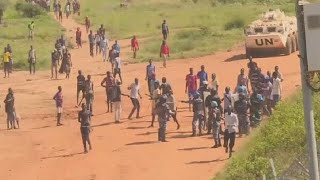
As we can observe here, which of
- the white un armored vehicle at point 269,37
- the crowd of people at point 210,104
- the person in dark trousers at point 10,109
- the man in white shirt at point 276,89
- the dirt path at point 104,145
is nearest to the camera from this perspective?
the dirt path at point 104,145

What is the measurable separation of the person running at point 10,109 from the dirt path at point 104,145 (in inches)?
16.5

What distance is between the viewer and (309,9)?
30.9ft

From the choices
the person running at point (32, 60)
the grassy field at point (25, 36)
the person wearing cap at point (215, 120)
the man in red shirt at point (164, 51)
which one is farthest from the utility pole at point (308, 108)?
the grassy field at point (25, 36)

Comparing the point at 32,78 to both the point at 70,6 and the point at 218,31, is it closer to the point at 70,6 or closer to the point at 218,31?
the point at 218,31

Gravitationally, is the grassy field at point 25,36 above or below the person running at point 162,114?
above

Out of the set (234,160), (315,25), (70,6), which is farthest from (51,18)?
(315,25)

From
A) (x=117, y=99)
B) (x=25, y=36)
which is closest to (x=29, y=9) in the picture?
(x=25, y=36)

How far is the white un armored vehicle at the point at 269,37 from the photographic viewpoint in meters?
33.3

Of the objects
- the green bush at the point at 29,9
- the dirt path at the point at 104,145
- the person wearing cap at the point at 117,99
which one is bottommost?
the dirt path at the point at 104,145

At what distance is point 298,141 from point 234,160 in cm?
138

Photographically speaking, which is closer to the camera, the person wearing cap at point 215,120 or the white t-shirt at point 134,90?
the person wearing cap at point 215,120

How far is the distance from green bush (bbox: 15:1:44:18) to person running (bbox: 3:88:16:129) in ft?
89.4

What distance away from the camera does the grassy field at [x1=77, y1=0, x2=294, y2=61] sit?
3953 centimetres

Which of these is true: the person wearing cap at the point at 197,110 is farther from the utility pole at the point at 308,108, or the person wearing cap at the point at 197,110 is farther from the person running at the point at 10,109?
the utility pole at the point at 308,108
